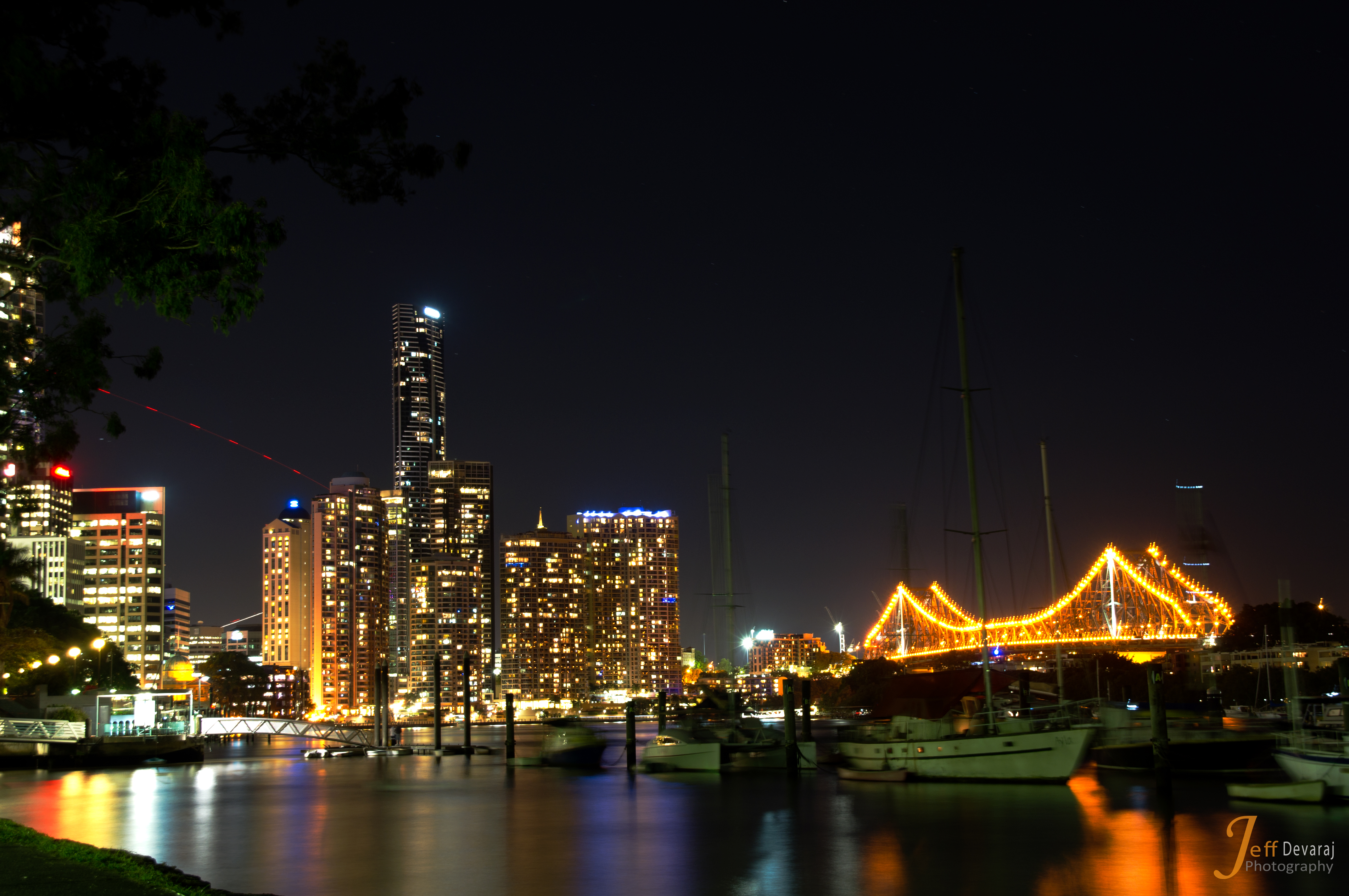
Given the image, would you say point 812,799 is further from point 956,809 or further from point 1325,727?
point 1325,727

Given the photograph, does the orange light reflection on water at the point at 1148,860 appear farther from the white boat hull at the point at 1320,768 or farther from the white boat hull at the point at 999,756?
the white boat hull at the point at 999,756

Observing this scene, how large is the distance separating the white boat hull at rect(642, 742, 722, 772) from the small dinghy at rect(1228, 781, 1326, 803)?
25286mm

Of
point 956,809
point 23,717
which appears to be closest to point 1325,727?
point 956,809

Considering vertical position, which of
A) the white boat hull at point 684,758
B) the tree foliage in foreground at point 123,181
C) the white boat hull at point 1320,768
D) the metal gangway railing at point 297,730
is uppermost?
the tree foliage in foreground at point 123,181

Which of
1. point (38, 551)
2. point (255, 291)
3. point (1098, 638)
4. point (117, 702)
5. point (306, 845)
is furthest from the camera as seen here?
point (38, 551)

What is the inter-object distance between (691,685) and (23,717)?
444ft

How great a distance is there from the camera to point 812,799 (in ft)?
138

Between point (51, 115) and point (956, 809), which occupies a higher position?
point (51, 115)

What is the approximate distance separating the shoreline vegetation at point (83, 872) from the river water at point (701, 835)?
18.2ft

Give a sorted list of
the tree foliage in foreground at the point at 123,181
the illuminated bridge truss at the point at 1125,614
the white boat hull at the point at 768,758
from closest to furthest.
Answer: the tree foliage in foreground at the point at 123,181 < the white boat hull at the point at 768,758 < the illuminated bridge truss at the point at 1125,614

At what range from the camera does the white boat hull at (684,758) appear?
55.7 meters

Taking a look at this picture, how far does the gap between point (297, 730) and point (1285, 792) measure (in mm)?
83886

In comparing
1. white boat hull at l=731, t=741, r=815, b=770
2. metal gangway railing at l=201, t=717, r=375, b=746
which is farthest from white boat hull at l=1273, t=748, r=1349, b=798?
metal gangway railing at l=201, t=717, r=375, b=746

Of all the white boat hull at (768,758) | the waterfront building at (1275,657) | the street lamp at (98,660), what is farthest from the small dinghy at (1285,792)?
the street lamp at (98,660)
